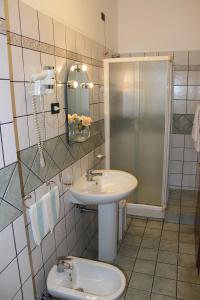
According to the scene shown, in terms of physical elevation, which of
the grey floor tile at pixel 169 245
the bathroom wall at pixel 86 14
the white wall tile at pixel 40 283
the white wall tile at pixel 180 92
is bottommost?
the grey floor tile at pixel 169 245

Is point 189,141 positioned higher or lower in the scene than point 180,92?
lower

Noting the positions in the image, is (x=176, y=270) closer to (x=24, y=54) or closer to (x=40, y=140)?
(x=40, y=140)

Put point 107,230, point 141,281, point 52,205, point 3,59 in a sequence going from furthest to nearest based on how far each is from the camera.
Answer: point 107,230 < point 141,281 < point 52,205 < point 3,59

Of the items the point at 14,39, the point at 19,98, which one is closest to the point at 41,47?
the point at 14,39

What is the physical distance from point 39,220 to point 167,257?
4.81 ft

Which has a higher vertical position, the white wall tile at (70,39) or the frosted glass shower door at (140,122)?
the white wall tile at (70,39)

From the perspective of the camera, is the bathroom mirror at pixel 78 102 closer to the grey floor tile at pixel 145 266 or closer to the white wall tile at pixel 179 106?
the grey floor tile at pixel 145 266

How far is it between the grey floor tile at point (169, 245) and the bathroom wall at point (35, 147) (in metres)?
0.81

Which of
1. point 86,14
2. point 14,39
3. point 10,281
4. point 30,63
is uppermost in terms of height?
point 86,14

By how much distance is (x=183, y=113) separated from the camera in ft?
10.9

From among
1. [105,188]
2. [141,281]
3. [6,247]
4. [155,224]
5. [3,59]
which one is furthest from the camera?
[155,224]

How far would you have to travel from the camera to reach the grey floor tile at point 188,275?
2159 millimetres

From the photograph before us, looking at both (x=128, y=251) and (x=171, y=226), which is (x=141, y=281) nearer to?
(x=128, y=251)

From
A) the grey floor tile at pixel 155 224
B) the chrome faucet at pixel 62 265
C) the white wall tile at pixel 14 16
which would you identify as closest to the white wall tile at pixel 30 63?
the white wall tile at pixel 14 16
